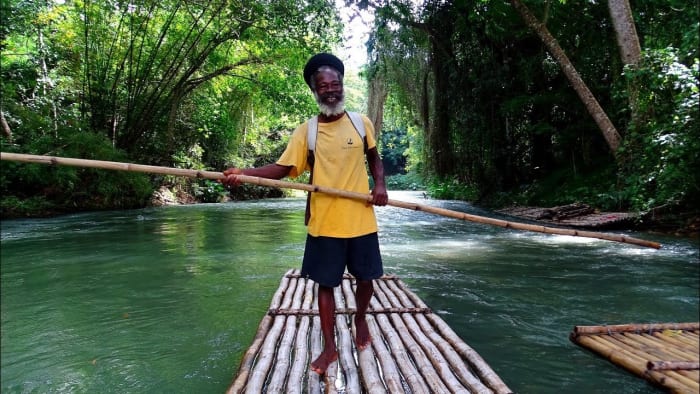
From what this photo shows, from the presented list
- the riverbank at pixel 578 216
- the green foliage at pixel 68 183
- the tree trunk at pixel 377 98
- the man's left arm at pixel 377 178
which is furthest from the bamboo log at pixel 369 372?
the tree trunk at pixel 377 98

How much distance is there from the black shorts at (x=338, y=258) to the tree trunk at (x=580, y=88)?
6124 millimetres

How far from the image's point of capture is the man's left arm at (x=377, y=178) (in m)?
1.88

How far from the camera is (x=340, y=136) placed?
187 cm

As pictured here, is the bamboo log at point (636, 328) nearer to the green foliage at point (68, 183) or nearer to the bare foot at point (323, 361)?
the bare foot at point (323, 361)

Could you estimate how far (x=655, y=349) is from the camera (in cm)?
135

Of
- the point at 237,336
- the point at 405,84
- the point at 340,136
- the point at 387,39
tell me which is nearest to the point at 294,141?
the point at 340,136

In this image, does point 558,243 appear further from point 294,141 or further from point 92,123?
point 92,123

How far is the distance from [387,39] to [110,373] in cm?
929

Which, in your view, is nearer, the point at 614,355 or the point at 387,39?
the point at 614,355

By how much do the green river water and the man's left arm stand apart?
986mm

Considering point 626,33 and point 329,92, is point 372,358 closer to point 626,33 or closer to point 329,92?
point 329,92

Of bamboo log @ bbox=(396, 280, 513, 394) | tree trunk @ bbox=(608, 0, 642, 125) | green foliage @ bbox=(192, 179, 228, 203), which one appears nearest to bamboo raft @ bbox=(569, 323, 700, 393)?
bamboo log @ bbox=(396, 280, 513, 394)

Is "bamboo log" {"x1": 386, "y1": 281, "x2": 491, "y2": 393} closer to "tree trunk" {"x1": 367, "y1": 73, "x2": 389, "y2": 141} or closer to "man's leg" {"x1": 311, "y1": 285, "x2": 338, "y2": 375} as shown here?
"man's leg" {"x1": 311, "y1": 285, "x2": 338, "y2": 375}

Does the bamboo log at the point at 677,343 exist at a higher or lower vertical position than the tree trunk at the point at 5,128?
lower
